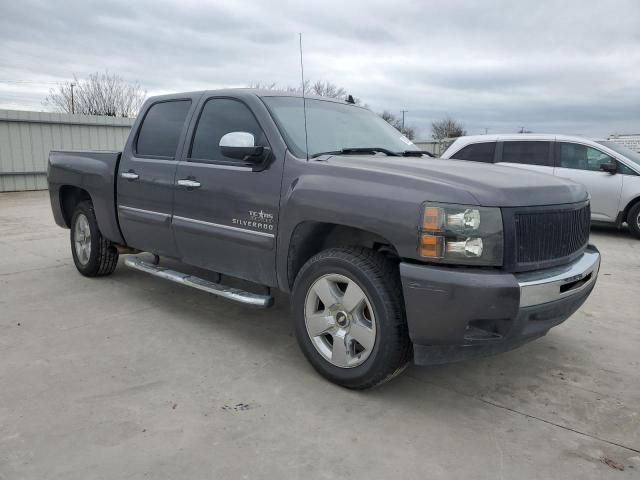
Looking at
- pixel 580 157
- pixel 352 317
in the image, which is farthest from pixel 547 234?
pixel 580 157

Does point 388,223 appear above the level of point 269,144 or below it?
below

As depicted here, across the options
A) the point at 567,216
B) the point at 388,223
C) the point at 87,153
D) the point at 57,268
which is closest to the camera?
the point at 388,223

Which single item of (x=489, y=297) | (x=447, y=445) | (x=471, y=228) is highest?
(x=471, y=228)

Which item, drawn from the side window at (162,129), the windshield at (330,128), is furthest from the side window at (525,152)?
the side window at (162,129)

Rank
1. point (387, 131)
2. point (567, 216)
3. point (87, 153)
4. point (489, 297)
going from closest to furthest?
point (489, 297) < point (567, 216) < point (387, 131) < point (87, 153)

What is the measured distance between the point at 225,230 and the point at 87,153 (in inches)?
93.8

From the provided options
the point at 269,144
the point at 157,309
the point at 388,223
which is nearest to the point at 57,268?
the point at 157,309

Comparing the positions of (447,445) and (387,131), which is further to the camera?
(387,131)

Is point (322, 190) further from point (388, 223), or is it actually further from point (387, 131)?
point (387, 131)

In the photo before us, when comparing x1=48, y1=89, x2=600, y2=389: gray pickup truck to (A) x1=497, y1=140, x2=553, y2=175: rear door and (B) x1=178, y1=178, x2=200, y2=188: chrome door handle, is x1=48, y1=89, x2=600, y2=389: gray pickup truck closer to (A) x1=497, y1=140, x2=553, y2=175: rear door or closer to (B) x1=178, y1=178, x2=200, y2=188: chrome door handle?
(B) x1=178, y1=178, x2=200, y2=188: chrome door handle

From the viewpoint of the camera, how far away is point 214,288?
3.90 metres

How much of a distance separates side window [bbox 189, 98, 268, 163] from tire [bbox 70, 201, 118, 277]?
5.99 ft

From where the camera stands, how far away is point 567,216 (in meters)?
3.04

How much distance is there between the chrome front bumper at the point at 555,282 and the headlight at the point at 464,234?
0.67 feet
